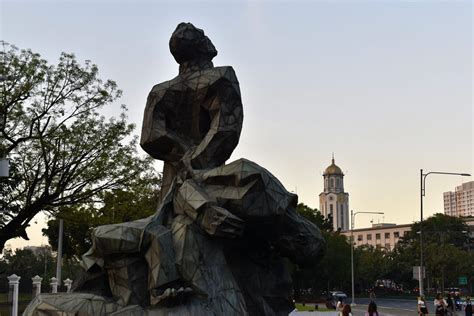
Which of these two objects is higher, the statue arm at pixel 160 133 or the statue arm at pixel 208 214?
the statue arm at pixel 160 133

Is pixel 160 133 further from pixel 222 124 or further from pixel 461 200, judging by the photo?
pixel 461 200

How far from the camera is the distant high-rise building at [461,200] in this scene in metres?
174

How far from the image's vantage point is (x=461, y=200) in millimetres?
176375

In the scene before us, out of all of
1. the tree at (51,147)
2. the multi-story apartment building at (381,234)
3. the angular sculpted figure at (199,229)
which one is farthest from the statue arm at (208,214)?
the multi-story apartment building at (381,234)

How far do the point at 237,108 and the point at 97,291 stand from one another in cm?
327

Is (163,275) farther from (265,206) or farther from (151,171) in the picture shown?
(151,171)

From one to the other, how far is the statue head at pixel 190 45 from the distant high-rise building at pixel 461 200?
170827 millimetres

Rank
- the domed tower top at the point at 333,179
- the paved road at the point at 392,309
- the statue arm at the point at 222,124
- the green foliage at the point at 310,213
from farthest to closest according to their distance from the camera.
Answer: the domed tower top at the point at 333,179
the green foliage at the point at 310,213
the paved road at the point at 392,309
the statue arm at the point at 222,124

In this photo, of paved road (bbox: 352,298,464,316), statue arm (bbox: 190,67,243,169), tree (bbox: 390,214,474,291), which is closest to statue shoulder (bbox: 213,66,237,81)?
statue arm (bbox: 190,67,243,169)

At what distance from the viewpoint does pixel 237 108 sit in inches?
371

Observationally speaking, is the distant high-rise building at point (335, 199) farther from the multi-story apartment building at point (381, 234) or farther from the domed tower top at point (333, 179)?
the multi-story apartment building at point (381, 234)

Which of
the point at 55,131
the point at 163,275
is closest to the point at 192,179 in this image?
the point at 163,275

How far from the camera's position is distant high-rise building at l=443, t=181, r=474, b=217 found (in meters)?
174

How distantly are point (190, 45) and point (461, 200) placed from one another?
Result: 7037 inches
